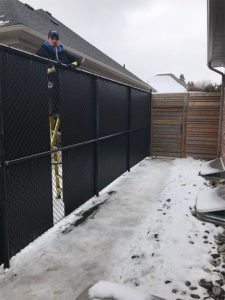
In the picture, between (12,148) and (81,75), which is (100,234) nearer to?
(12,148)

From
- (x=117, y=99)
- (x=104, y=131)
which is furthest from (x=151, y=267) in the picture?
(x=117, y=99)

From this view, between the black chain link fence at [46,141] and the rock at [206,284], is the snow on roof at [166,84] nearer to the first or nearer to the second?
the black chain link fence at [46,141]

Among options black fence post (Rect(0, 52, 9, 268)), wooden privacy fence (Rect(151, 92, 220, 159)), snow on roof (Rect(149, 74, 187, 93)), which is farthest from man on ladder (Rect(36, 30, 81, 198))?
snow on roof (Rect(149, 74, 187, 93))

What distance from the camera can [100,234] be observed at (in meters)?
3.13

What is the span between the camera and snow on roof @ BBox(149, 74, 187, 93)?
36.6 m

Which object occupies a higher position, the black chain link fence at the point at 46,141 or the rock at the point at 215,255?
the black chain link fence at the point at 46,141

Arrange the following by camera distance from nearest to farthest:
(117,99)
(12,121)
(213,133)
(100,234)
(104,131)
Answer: (12,121) → (100,234) → (104,131) → (117,99) → (213,133)

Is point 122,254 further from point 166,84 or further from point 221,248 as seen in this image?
point 166,84

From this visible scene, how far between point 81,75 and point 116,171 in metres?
2.53

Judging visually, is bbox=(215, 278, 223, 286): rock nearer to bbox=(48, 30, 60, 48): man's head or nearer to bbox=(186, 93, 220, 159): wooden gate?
bbox=(48, 30, 60, 48): man's head

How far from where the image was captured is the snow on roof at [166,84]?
36.6m

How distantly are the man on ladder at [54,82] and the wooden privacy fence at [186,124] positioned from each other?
4754 mm

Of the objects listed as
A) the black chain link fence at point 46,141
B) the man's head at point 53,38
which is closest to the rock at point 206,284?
the black chain link fence at point 46,141

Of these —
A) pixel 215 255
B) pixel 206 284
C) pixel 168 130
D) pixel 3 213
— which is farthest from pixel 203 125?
pixel 3 213
